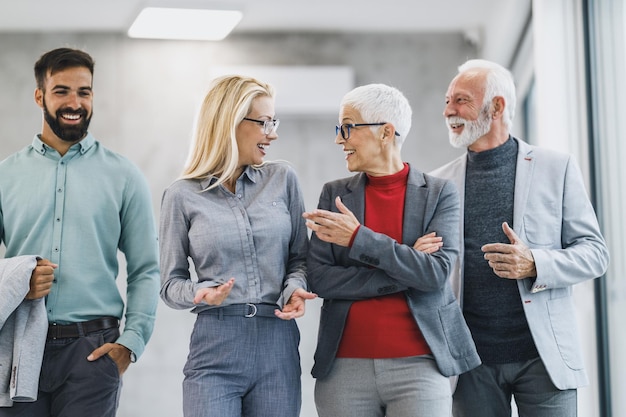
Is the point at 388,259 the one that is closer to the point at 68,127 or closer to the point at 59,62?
the point at 68,127

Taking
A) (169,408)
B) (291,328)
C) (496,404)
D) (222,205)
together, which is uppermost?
(222,205)

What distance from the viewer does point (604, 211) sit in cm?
394

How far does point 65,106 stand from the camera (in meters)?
2.77

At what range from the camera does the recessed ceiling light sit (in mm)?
5410

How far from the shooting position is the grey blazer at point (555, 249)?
255 centimetres

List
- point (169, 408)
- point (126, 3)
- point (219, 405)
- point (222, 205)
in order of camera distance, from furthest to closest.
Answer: point (169, 408)
point (126, 3)
point (222, 205)
point (219, 405)

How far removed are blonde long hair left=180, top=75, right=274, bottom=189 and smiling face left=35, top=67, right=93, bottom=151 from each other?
1.37 feet

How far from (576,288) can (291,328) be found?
1.94 m

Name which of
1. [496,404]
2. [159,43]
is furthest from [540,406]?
[159,43]

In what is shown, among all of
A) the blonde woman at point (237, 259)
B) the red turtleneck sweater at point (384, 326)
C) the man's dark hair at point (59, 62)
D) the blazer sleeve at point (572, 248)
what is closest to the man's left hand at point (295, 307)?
the blonde woman at point (237, 259)

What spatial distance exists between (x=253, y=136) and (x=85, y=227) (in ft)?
1.99

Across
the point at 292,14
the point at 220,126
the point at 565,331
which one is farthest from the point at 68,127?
the point at 292,14

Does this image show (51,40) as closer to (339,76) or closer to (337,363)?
(339,76)

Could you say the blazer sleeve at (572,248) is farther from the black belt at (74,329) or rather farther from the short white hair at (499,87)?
the black belt at (74,329)
